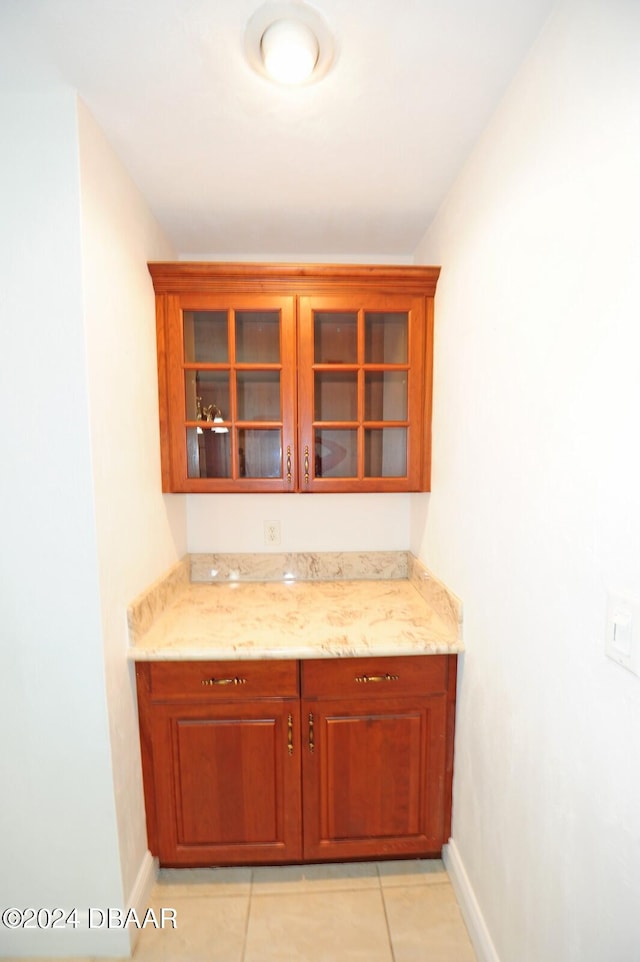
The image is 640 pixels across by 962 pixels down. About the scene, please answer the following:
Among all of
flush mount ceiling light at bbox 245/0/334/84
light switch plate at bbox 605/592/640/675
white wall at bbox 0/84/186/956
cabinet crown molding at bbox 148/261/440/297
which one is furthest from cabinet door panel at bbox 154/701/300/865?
flush mount ceiling light at bbox 245/0/334/84

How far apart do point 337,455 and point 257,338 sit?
58cm

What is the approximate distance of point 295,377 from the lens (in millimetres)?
1563

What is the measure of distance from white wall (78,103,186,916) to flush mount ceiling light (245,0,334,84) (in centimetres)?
50

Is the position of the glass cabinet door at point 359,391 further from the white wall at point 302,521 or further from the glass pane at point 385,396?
the white wall at point 302,521

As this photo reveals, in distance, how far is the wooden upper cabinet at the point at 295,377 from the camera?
1.52m

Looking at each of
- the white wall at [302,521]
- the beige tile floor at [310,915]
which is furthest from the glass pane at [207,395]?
the beige tile floor at [310,915]

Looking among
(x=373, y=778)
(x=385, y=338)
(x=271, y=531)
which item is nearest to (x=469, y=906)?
(x=373, y=778)

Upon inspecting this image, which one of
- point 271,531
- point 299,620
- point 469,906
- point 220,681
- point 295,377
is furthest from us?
point 271,531

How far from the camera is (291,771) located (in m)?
1.32

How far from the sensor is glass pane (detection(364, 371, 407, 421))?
1615 millimetres

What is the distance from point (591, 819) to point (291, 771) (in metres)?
0.94

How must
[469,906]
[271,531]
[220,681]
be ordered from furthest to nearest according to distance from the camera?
[271,531] < [220,681] < [469,906]

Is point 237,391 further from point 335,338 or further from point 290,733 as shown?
point 290,733

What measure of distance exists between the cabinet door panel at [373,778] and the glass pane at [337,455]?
857 mm
